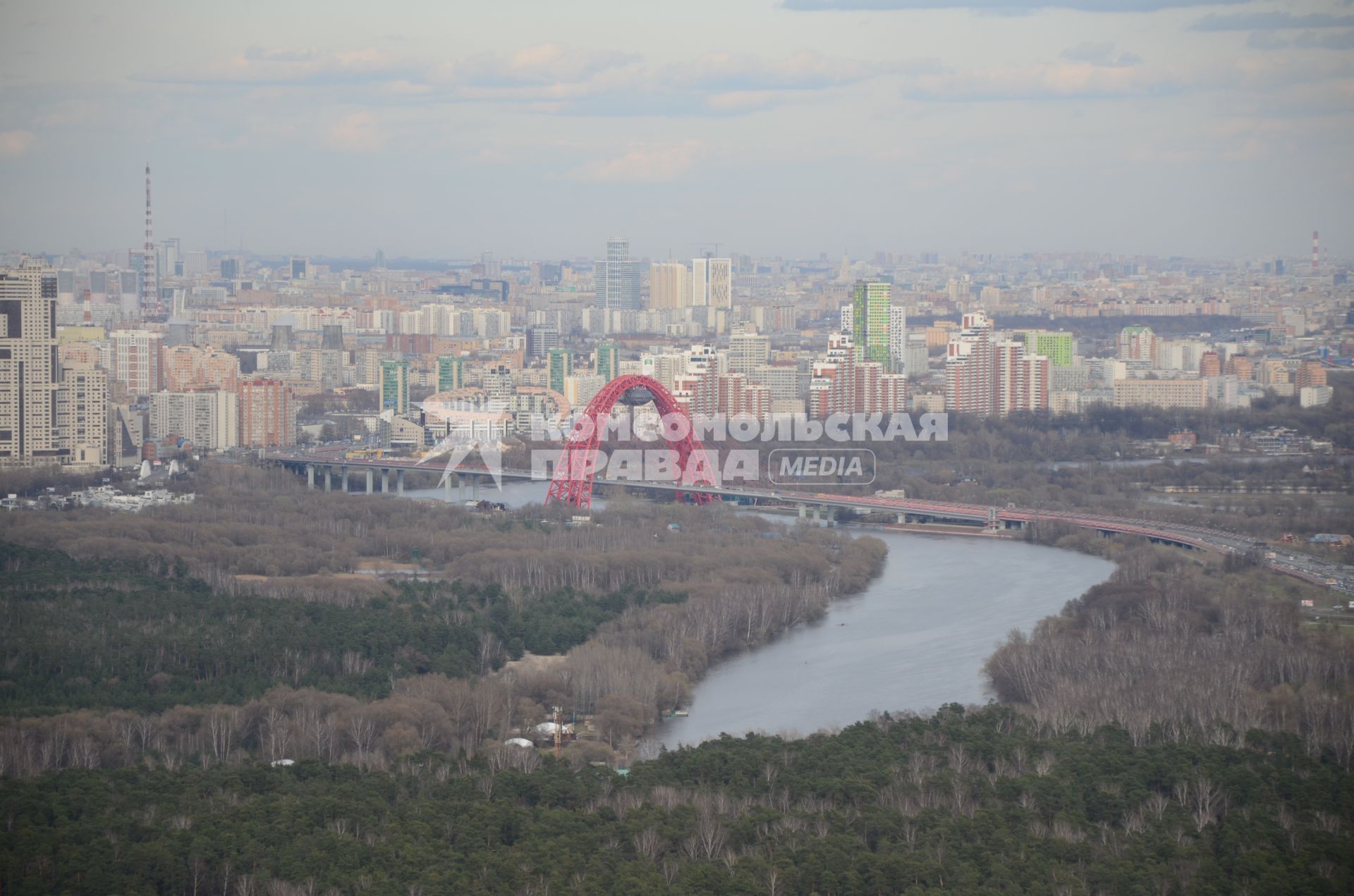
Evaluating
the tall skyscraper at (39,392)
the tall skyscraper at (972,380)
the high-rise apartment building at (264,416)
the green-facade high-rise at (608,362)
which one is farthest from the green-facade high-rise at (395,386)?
the tall skyscraper at (972,380)

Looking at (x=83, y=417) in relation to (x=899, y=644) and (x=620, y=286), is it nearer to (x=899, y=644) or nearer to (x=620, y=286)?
(x=899, y=644)

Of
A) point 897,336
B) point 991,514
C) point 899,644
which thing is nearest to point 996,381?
point 897,336

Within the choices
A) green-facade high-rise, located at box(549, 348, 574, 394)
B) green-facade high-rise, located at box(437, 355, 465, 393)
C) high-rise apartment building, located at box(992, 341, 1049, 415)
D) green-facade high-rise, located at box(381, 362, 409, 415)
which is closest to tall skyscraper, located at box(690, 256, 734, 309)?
green-facade high-rise, located at box(549, 348, 574, 394)

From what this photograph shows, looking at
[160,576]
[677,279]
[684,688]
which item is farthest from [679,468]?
[677,279]

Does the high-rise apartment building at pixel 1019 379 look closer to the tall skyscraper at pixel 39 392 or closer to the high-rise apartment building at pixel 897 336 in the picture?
the high-rise apartment building at pixel 897 336

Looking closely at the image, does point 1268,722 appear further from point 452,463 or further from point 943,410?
point 943,410
